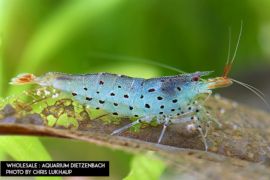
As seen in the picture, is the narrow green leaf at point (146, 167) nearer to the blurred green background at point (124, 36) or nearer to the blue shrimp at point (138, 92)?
the blue shrimp at point (138, 92)

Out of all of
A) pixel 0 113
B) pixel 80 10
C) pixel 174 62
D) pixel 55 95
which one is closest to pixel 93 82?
pixel 55 95

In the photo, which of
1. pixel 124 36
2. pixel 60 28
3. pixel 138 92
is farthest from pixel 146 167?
pixel 124 36

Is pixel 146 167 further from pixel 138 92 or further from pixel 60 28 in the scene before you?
pixel 60 28

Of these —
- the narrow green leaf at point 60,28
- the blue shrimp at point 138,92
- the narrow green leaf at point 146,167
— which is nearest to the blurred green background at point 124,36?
the narrow green leaf at point 60,28

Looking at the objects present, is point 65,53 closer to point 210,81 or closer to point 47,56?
point 47,56

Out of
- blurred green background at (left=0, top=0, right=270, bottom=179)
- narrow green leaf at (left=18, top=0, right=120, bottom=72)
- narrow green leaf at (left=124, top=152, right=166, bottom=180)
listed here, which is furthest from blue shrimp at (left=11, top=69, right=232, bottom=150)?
narrow green leaf at (left=18, top=0, right=120, bottom=72)
